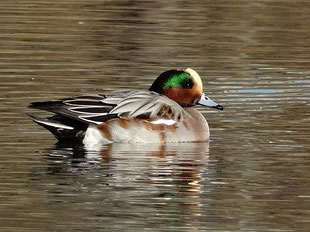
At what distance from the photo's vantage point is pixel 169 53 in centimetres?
1630

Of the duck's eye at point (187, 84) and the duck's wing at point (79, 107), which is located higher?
the duck's eye at point (187, 84)

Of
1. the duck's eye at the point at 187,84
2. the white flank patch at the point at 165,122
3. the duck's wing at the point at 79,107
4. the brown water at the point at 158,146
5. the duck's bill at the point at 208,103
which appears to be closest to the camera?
the brown water at the point at 158,146

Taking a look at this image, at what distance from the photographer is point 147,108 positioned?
11547 mm

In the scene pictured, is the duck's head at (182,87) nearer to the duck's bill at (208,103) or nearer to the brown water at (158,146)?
the duck's bill at (208,103)

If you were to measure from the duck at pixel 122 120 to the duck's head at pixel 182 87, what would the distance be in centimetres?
20

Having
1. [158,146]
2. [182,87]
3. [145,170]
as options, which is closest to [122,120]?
[158,146]

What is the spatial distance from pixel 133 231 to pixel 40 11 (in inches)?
462

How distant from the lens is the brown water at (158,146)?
8.85m

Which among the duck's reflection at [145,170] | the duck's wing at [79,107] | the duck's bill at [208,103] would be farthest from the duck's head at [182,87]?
the duck's wing at [79,107]

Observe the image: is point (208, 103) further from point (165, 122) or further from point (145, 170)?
point (145, 170)

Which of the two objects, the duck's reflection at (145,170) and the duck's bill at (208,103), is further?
the duck's bill at (208,103)

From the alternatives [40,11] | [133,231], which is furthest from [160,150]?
[40,11]

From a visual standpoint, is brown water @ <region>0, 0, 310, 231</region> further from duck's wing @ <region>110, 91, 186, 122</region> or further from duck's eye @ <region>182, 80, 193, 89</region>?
duck's eye @ <region>182, 80, 193, 89</region>

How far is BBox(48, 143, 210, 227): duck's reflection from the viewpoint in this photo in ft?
30.4
